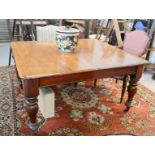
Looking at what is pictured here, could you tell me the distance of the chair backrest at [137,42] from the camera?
2096 mm

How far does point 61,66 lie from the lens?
149 cm

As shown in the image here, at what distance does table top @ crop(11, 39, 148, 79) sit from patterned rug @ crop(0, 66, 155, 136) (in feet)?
2.04

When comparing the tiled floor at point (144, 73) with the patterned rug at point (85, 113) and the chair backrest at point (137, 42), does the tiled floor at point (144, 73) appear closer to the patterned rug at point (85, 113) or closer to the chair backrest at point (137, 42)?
the patterned rug at point (85, 113)

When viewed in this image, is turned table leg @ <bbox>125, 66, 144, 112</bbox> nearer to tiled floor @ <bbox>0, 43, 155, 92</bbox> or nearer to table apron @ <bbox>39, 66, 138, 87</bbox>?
table apron @ <bbox>39, 66, 138, 87</bbox>

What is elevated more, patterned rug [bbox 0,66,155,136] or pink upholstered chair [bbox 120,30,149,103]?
pink upholstered chair [bbox 120,30,149,103]

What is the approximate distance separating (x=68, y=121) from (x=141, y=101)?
100cm

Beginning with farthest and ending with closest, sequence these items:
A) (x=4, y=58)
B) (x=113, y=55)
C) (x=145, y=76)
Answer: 1. (x=4, y=58)
2. (x=145, y=76)
3. (x=113, y=55)

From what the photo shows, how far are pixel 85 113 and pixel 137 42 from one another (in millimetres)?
986

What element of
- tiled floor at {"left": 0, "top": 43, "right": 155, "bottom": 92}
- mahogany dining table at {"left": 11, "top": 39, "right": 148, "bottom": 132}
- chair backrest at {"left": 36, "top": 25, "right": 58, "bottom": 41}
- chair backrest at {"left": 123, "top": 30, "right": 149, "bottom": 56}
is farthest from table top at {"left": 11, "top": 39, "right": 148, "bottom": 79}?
tiled floor at {"left": 0, "top": 43, "right": 155, "bottom": 92}

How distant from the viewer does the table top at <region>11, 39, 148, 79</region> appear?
1400mm

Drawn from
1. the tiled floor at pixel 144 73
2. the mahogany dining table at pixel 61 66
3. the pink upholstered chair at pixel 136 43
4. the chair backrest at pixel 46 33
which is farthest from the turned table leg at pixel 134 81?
the chair backrest at pixel 46 33

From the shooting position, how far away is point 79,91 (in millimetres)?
2512
